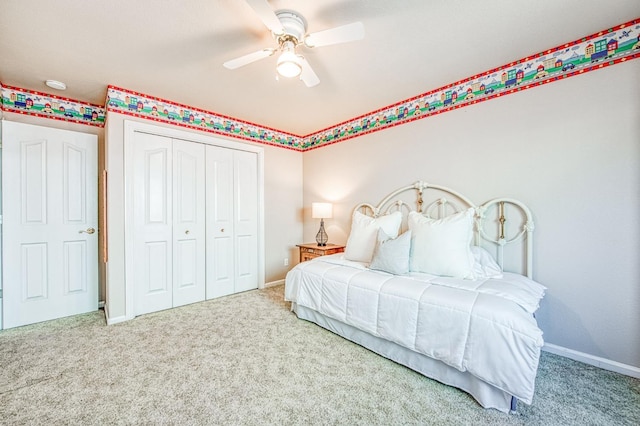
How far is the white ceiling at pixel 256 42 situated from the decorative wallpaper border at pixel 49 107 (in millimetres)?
124

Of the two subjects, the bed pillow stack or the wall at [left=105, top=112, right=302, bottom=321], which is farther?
the wall at [left=105, top=112, right=302, bottom=321]

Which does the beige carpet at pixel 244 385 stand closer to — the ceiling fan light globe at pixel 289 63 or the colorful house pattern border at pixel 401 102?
the ceiling fan light globe at pixel 289 63

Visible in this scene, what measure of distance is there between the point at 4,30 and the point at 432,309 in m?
3.59

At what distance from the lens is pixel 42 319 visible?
287cm

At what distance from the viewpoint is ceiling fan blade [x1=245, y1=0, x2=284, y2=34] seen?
141 cm

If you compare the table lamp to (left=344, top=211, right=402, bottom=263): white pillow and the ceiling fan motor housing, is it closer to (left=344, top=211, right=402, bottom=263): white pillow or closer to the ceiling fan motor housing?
(left=344, top=211, right=402, bottom=263): white pillow

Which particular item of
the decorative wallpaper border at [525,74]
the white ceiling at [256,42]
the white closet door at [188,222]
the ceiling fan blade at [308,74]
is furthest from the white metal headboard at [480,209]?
the white closet door at [188,222]

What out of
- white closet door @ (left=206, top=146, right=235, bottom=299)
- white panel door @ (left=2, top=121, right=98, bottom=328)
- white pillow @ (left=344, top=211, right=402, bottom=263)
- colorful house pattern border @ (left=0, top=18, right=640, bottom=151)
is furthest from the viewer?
white closet door @ (left=206, top=146, right=235, bottom=299)

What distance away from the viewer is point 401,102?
322 centimetres

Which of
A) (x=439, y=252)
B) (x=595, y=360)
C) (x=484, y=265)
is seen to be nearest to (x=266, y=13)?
(x=439, y=252)

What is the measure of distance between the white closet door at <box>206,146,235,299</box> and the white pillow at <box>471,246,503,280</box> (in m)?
2.99

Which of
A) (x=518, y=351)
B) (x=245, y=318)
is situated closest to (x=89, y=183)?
(x=245, y=318)

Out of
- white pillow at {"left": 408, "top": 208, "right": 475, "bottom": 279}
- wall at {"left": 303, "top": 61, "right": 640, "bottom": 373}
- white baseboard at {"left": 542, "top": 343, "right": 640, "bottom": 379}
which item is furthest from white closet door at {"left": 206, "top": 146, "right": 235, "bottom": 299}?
white baseboard at {"left": 542, "top": 343, "right": 640, "bottom": 379}

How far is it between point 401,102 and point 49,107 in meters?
4.02
